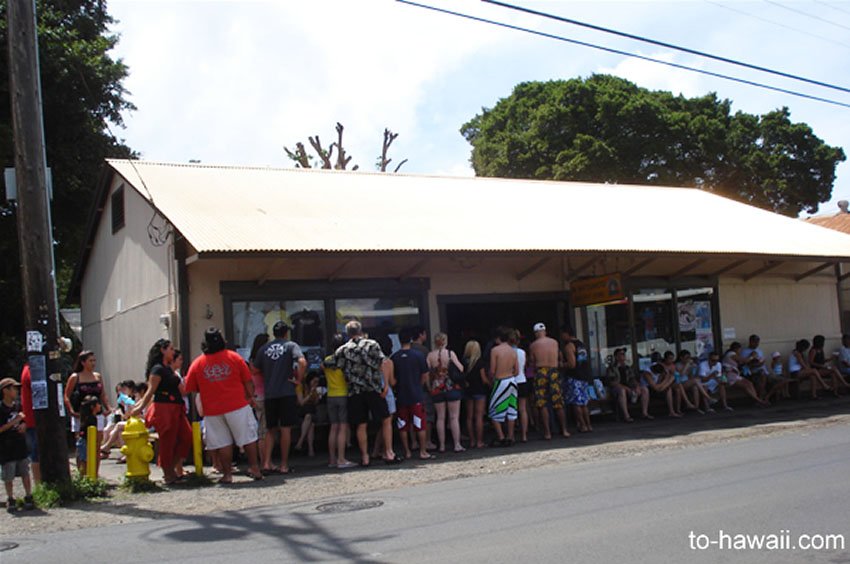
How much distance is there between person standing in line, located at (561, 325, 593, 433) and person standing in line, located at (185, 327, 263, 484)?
6.08m

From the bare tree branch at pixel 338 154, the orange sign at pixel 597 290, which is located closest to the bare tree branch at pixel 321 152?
the bare tree branch at pixel 338 154

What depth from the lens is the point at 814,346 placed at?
19.3 metres

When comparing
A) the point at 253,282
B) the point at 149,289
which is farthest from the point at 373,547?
the point at 149,289

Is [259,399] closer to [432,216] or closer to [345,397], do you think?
[345,397]

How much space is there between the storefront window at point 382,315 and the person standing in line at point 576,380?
8.52ft

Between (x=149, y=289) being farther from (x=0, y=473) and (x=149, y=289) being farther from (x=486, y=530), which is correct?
(x=486, y=530)

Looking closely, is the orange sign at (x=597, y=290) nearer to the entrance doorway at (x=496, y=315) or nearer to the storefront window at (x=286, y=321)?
the entrance doorway at (x=496, y=315)

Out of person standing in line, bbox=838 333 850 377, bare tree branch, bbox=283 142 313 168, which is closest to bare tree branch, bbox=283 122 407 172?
bare tree branch, bbox=283 142 313 168

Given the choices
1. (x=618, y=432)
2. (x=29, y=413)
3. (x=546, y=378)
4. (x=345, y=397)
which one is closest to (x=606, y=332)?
(x=618, y=432)

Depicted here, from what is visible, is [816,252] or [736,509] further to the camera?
[816,252]

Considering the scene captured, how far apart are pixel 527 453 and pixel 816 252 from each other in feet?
31.7

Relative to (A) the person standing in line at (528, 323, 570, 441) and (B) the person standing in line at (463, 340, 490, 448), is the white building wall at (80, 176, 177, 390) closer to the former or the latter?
(B) the person standing in line at (463, 340, 490, 448)

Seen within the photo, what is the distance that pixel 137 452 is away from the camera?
404 inches

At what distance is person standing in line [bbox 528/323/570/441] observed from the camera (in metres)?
13.9
